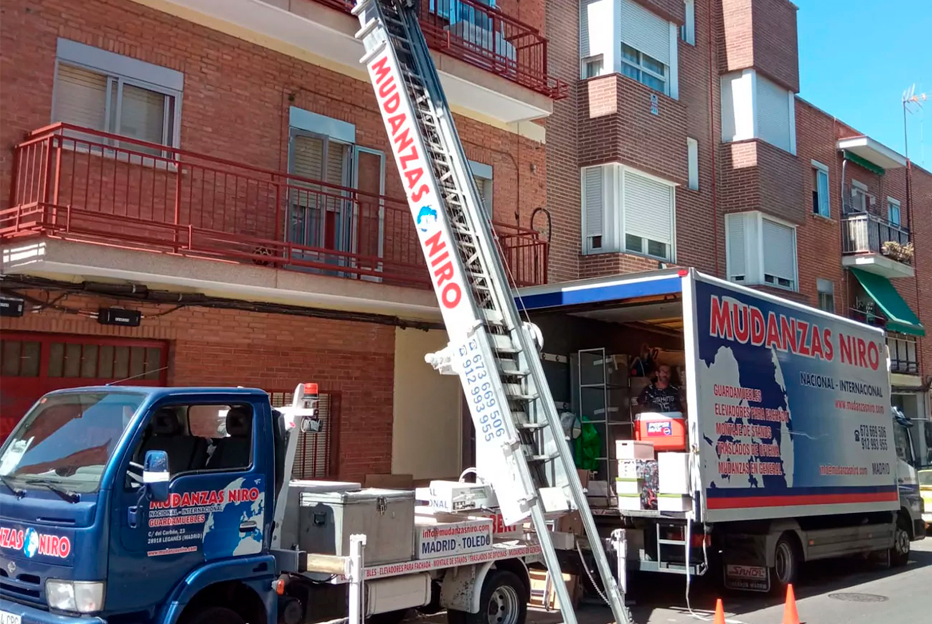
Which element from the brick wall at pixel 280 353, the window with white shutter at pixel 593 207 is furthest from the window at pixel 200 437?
the window with white shutter at pixel 593 207

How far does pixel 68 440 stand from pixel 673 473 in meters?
5.88

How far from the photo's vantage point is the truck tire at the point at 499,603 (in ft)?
25.8

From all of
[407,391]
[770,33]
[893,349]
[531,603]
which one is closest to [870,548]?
[531,603]

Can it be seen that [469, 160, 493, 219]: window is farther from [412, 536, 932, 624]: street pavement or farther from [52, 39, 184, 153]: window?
[412, 536, 932, 624]: street pavement

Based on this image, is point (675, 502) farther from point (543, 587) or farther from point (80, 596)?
point (80, 596)

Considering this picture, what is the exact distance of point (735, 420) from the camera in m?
10.1

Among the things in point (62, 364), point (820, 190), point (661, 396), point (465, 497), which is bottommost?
point (465, 497)

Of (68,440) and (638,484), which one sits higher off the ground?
(68,440)

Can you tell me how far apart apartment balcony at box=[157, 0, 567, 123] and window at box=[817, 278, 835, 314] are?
429 inches

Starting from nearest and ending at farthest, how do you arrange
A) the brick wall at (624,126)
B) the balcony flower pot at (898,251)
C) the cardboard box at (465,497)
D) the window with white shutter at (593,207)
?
1. the cardboard box at (465,497)
2. the brick wall at (624,126)
3. the window with white shutter at (593,207)
4. the balcony flower pot at (898,251)

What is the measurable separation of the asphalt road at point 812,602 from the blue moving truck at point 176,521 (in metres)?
3.20

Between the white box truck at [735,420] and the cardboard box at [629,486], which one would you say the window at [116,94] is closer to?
the white box truck at [735,420]

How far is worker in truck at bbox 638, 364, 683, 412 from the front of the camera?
11188 millimetres

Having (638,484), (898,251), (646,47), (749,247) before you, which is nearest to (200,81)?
(638,484)
